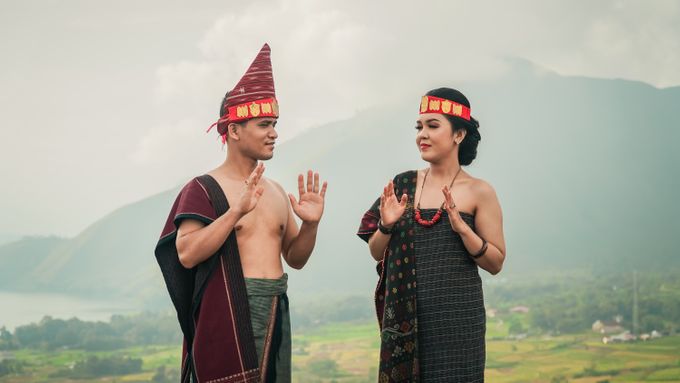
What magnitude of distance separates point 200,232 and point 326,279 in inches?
844

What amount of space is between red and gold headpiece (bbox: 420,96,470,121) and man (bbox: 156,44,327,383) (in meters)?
0.54

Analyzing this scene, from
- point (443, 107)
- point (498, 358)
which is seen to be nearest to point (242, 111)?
point (443, 107)

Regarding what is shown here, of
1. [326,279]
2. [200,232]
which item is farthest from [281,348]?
[326,279]

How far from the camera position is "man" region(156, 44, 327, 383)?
2.92m

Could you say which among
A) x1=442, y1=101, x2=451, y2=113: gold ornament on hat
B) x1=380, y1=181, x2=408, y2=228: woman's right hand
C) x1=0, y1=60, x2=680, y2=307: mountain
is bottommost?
x1=380, y1=181, x2=408, y2=228: woman's right hand

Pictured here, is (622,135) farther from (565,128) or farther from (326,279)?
(326,279)

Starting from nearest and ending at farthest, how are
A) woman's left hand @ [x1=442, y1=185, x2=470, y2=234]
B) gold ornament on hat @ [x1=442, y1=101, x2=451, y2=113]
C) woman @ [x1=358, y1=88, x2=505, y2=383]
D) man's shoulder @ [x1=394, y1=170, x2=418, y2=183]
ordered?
woman's left hand @ [x1=442, y1=185, x2=470, y2=234]
woman @ [x1=358, y1=88, x2=505, y2=383]
gold ornament on hat @ [x1=442, y1=101, x2=451, y2=113]
man's shoulder @ [x1=394, y1=170, x2=418, y2=183]

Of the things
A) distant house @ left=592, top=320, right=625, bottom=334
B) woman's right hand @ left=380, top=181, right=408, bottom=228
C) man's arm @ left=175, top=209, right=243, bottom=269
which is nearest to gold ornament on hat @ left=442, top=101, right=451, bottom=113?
woman's right hand @ left=380, top=181, right=408, bottom=228

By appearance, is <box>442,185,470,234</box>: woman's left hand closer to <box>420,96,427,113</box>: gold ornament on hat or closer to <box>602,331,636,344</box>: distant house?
<box>420,96,427,113</box>: gold ornament on hat

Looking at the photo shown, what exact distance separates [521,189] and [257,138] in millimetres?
26780

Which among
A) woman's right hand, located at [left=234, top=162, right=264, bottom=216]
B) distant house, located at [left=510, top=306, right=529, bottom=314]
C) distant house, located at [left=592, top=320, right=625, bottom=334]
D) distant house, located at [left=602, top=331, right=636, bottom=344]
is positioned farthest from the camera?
distant house, located at [left=510, top=306, right=529, bottom=314]

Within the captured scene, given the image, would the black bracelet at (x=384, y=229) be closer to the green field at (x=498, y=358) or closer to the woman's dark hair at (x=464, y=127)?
the woman's dark hair at (x=464, y=127)

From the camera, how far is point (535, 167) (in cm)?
2945

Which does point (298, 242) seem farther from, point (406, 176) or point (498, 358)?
point (498, 358)
